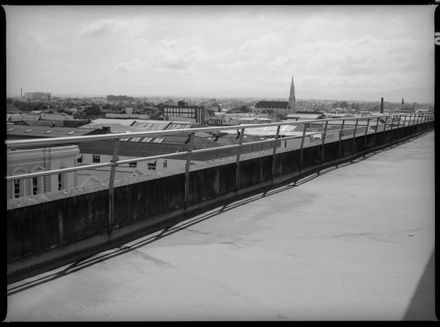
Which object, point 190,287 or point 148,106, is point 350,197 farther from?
point 148,106

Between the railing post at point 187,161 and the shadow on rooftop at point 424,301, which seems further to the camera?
the railing post at point 187,161

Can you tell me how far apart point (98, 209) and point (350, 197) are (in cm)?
466

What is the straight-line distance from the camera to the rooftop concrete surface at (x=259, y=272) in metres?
3.90

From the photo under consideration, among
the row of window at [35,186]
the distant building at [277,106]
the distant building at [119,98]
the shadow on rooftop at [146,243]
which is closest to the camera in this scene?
the shadow on rooftop at [146,243]

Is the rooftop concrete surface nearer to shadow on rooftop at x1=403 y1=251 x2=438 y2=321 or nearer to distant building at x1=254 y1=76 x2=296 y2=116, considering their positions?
shadow on rooftop at x1=403 y1=251 x2=438 y2=321

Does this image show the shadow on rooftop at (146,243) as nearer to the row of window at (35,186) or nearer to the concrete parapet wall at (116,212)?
the concrete parapet wall at (116,212)

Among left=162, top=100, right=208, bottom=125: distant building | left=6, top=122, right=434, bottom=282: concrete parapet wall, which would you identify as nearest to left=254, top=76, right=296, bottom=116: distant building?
left=162, top=100, right=208, bottom=125: distant building

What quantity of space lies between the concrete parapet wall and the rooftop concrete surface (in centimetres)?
19

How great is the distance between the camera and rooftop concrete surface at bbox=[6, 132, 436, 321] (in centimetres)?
390

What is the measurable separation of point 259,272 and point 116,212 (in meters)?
1.86

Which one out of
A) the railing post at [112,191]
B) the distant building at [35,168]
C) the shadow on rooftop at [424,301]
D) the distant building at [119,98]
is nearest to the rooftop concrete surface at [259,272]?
the shadow on rooftop at [424,301]

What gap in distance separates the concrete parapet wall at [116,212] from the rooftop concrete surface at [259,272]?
19 cm

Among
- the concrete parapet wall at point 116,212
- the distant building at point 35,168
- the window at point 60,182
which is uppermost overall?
the distant building at point 35,168

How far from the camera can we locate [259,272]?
15.5 feet
